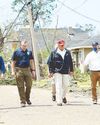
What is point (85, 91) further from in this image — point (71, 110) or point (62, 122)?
point (62, 122)

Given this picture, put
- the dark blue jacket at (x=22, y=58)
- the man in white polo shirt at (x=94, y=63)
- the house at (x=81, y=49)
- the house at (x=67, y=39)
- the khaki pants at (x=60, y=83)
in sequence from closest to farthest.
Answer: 1. the khaki pants at (x=60, y=83)
2. the dark blue jacket at (x=22, y=58)
3. the man in white polo shirt at (x=94, y=63)
4. the house at (x=81, y=49)
5. the house at (x=67, y=39)

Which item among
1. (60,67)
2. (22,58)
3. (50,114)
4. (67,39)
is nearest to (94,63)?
(60,67)

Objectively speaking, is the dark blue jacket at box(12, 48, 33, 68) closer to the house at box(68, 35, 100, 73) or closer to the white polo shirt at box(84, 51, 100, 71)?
the white polo shirt at box(84, 51, 100, 71)

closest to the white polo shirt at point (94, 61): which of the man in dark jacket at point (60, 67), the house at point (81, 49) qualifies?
the man in dark jacket at point (60, 67)

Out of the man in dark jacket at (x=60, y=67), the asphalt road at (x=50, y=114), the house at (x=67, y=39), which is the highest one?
the house at (x=67, y=39)

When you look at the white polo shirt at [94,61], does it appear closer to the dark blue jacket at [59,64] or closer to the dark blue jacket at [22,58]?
the dark blue jacket at [59,64]

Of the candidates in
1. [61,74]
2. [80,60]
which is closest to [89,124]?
[61,74]


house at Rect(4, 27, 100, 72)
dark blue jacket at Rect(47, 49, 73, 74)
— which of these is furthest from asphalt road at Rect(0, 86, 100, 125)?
house at Rect(4, 27, 100, 72)

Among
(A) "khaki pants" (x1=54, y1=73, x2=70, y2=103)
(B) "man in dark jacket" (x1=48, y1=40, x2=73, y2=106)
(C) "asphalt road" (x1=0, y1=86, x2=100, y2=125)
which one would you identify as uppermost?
(B) "man in dark jacket" (x1=48, y1=40, x2=73, y2=106)

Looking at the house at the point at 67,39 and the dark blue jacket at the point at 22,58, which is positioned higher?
the house at the point at 67,39

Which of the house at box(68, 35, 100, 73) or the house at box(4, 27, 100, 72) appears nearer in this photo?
the house at box(68, 35, 100, 73)

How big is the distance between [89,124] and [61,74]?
4.52m

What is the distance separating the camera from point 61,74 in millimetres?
16000

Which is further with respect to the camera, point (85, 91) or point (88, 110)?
point (85, 91)
